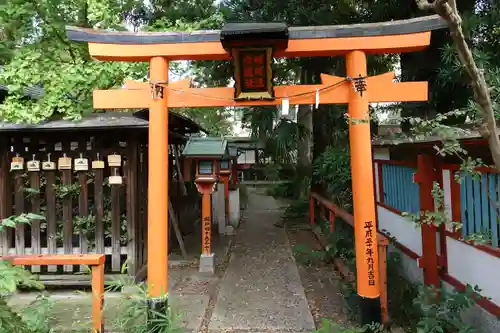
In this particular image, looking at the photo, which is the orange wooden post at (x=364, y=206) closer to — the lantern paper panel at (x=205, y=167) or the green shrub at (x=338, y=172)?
the green shrub at (x=338, y=172)

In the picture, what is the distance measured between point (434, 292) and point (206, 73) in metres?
8.21

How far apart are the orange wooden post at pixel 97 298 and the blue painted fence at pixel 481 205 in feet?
12.8

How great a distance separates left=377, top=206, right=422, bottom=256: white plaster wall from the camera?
545 cm

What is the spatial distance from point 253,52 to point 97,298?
3.17 metres

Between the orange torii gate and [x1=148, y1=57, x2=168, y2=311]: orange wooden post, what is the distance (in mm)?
12

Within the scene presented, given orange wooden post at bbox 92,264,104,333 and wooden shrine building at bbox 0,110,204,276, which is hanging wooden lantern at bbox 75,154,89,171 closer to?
wooden shrine building at bbox 0,110,204,276

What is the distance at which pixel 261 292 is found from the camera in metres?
5.97

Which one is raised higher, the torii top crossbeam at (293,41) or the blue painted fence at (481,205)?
the torii top crossbeam at (293,41)

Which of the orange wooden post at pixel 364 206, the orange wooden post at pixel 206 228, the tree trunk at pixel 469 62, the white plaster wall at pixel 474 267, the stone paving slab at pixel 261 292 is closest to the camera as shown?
the tree trunk at pixel 469 62

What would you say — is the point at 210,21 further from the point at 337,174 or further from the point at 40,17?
the point at 337,174

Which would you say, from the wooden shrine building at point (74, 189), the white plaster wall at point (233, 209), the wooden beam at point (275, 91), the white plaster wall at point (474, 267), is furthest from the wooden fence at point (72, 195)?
the white plaster wall at point (233, 209)

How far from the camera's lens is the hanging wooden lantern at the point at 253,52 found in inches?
149

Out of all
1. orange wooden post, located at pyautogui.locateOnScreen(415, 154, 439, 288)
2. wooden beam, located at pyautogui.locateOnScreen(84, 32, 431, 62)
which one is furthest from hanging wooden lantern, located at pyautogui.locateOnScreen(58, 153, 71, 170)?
orange wooden post, located at pyautogui.locateOnScreen(415, 154, 439, 288)

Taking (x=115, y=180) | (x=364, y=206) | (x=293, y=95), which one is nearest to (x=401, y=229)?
(x=364, y=206)
